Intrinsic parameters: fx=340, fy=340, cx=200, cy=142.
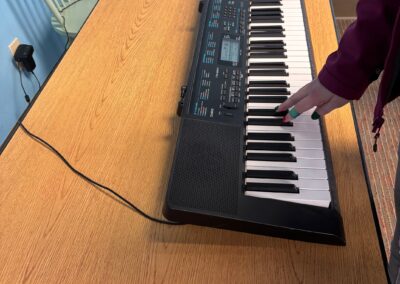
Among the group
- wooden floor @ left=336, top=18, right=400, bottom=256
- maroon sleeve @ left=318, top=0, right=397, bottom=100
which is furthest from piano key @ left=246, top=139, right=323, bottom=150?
wooden floor @ left=336, top=18, right=400, bottom=256

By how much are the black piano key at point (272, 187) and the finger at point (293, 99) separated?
0.58 feet

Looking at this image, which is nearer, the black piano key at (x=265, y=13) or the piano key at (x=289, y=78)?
the piano key at (x=289, y=78)

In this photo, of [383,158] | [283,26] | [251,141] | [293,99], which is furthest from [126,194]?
[383,158]

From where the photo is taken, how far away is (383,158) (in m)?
1.53

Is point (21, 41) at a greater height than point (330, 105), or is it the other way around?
point (330, 105)

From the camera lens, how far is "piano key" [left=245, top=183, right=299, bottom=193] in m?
0.58

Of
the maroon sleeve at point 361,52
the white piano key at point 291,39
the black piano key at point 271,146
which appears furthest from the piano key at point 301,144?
the white piano key at point 291,39

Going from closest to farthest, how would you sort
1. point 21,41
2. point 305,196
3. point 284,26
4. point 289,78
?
1. point 305,196
2. point 289,78
3. point 284,26
4. point 21,41

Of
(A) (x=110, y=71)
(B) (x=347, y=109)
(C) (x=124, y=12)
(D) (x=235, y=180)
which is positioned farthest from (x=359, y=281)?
(C) (x=124, y=12)

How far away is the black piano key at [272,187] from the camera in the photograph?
1.91 feet

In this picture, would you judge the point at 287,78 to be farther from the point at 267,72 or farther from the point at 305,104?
the point at 305,104

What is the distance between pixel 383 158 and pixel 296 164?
1113mm

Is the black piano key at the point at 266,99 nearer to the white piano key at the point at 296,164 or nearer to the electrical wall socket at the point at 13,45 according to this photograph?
the white piano key at the point at 296,164

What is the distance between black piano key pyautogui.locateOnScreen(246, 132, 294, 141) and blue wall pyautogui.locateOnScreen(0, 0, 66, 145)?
129 centimetres
